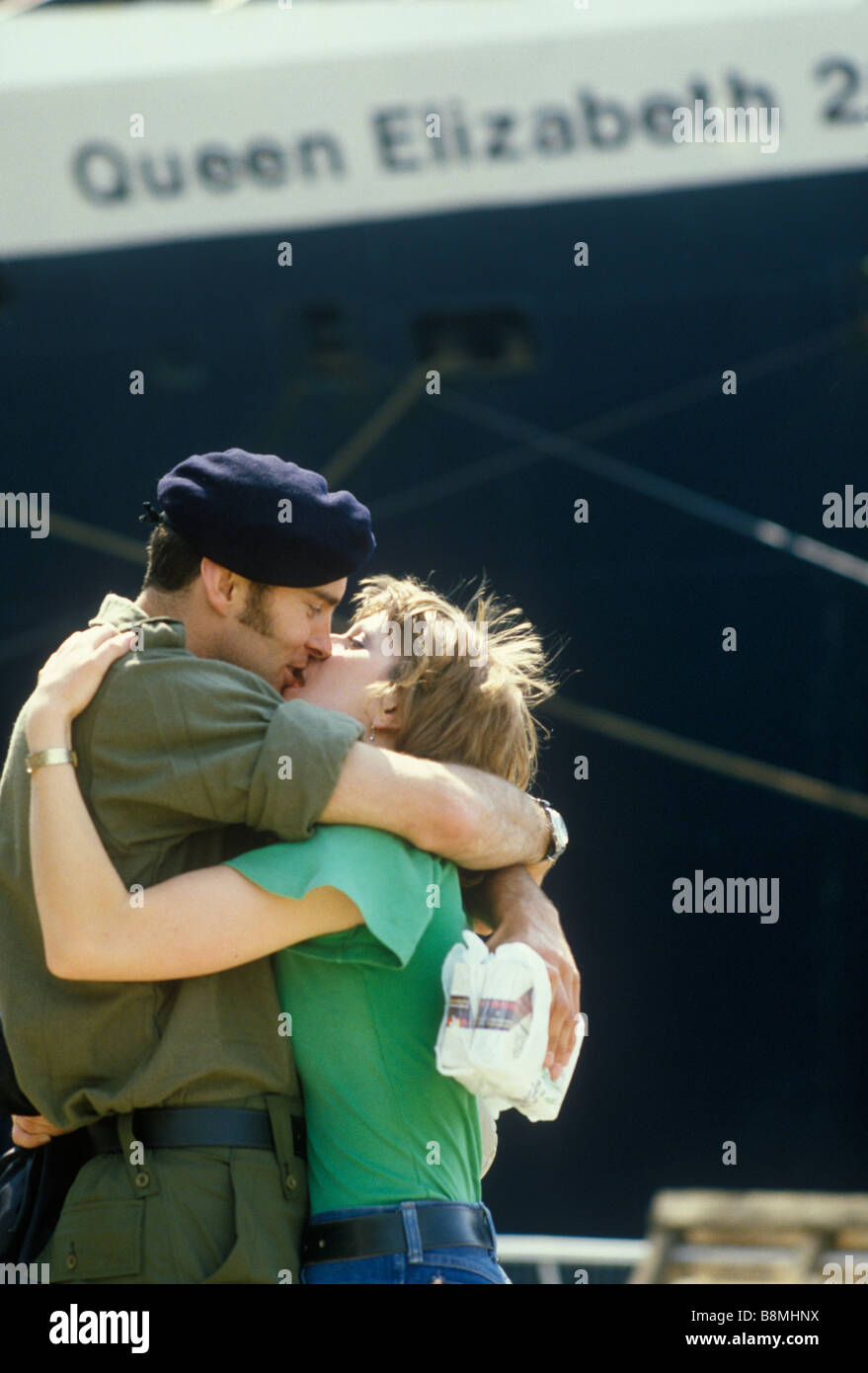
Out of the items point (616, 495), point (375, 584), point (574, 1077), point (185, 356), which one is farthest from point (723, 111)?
point (375, 584)

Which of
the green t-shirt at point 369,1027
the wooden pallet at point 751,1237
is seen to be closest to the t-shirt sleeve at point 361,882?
the green t-shirt at point 369,1027

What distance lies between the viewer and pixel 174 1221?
1.72 m

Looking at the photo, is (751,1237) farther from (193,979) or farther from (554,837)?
(193,979)

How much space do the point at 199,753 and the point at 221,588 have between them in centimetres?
30

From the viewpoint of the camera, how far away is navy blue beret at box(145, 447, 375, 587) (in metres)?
1.98

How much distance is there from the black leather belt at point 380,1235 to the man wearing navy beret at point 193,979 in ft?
0.10

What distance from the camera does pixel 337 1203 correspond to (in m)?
1.82

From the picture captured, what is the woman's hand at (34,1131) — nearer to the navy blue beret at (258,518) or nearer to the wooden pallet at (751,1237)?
the navy blue beret at (258,518)

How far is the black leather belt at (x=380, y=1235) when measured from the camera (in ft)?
5.85

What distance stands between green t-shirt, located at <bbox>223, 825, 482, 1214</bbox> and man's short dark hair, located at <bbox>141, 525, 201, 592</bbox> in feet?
1.29

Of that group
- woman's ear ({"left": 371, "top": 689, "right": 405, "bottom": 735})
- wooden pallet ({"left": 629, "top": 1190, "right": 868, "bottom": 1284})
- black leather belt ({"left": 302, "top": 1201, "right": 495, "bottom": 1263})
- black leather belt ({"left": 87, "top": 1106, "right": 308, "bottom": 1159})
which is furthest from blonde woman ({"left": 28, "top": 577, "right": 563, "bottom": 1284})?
wooden pallet ({"left": 629, "top": 1190, "right": 868, "bottom": 1284})

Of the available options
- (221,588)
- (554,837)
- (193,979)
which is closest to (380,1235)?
(193,979)
